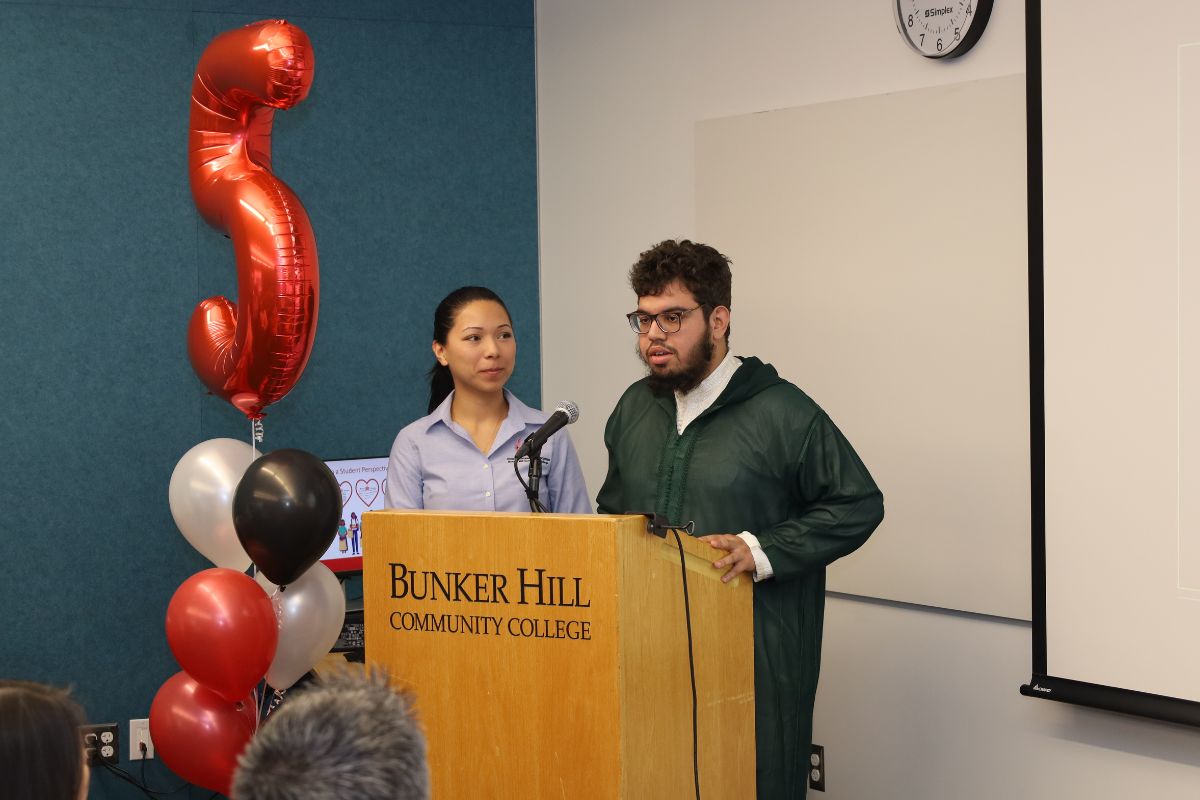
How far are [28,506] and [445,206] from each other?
170 centimetres

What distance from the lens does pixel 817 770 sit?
3615mm

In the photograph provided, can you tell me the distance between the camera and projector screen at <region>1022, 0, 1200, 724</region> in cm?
252

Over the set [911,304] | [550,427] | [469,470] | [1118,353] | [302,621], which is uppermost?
[911,304]

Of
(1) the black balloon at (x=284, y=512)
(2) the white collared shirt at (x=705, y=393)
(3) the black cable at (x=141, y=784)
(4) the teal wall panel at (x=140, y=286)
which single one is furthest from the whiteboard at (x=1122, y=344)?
(3) the black cable at (x=141, y=784)

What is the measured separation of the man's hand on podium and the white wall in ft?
3.51

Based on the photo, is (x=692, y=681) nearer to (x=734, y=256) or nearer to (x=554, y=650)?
(x=554, y=650)

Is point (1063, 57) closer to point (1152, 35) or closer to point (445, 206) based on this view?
point (1152, 35)

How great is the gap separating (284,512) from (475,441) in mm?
501

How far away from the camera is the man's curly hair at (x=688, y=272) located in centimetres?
263

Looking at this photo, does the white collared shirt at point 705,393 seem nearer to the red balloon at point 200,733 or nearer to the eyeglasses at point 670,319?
the eyeglasses at point 670,319

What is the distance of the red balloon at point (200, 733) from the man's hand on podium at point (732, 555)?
104cm

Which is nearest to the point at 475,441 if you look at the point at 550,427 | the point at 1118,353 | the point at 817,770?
the point at 550,427

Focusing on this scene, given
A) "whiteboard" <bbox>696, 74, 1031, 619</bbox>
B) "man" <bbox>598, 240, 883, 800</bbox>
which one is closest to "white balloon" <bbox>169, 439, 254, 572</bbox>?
"man" <bbox>598, 240, 883, 800</bbox>

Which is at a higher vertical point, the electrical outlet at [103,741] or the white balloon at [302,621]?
the white balloon at [302,621]
